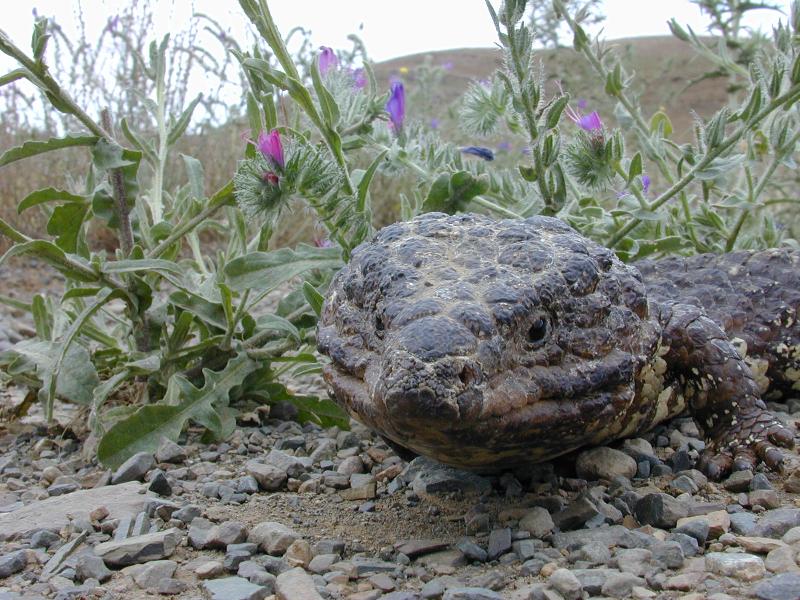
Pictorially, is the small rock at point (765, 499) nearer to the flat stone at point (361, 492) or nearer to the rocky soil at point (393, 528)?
the rocky soil at point (393, 528)

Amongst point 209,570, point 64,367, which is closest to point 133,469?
point 64,367

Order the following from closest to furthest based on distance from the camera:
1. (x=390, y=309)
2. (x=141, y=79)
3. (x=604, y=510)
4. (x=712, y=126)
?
1. (x=390, y=309)
2. (x=604, y=510)
3. (x=712, y=126)
4. (x=141, y=79)

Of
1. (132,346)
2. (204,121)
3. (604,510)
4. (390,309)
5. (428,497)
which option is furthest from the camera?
(204,121)

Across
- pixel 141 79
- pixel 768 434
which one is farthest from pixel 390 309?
pixel 141 79

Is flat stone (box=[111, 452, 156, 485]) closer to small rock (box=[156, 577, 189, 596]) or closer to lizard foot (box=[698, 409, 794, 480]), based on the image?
small rock (box=[156, 577, 189, 596])

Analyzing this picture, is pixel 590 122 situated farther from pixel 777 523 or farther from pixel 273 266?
pixel 777 523

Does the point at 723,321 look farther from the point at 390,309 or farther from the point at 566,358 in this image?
the point at 390,309
